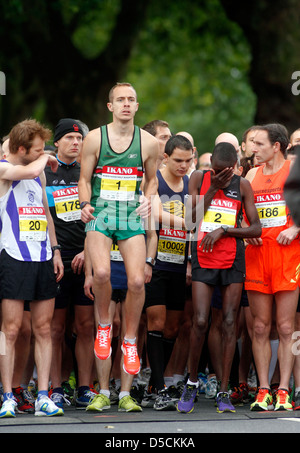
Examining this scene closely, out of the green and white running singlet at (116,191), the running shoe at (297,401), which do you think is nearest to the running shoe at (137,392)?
the running shoe at (297,401)

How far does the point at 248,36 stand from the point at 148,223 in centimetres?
1073

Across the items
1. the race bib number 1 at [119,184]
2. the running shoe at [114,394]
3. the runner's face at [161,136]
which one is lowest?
the running shoe at [114,394]

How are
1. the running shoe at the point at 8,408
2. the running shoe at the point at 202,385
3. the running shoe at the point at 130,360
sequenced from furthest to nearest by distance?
the running shoe at the point at 202,385 → the running shoe at the point at 130,360 → the running shoe at the point at 8,408

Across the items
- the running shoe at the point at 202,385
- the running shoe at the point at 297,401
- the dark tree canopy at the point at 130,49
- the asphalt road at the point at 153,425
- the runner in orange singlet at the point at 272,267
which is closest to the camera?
the asphalt road at the point at 153,425

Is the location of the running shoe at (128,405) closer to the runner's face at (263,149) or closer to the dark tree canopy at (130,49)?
the runner's face at (263,149)

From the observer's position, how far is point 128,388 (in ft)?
24.7

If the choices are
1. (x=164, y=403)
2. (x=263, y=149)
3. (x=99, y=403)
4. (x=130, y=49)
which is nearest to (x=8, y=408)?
(x=99, y=403)

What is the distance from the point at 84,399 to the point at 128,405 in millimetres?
601

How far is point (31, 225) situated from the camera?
7344 millimetres

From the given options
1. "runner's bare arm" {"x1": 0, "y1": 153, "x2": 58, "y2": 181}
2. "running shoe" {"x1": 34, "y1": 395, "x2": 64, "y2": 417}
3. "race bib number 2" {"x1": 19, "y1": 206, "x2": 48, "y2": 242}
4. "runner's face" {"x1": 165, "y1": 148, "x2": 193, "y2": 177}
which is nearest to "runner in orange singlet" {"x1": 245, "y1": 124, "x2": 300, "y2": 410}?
"runner's face" {"x1": 165, "y1": 148, "x2": 193, "y2": 177}

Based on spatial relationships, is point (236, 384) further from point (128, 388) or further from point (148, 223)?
point (148, 223)

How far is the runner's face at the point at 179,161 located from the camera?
829 cm

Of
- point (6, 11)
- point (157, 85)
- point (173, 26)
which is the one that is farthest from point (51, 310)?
point (157, 85)

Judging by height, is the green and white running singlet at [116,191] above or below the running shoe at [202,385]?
above
